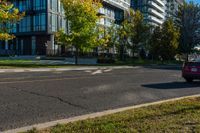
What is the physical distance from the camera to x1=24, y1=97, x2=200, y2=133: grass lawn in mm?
6664

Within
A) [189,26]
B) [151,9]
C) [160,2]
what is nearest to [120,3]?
[189,26]

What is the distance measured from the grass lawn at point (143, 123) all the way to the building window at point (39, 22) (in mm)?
53480

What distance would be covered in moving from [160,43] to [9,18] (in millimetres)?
31094

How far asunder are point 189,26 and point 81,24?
129 ft

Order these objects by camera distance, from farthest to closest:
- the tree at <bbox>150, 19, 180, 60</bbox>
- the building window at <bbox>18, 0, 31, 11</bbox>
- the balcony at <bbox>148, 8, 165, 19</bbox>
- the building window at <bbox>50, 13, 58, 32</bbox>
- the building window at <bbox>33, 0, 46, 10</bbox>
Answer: the balcony at <bbox>148, 8, 165, 19</bbox> < the building window at <bbox>18, 0, 31, 11</bbox> < the building window at <bbox>50, 13, 58, 32</bbox> < the building window at <bbox>33, 0, 46, 10</bbox> < the tree at <bbox>150, 19, 180, 60</bbox>

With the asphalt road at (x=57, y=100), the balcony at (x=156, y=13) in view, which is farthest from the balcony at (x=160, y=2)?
the asphalt road at (x=57, y=100)

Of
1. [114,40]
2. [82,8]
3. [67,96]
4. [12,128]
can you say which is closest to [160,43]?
[114,40]

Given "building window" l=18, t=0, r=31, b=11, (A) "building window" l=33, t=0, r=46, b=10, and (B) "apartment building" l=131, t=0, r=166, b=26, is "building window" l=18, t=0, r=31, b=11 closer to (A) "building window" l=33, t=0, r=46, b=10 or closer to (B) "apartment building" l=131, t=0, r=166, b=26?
(A) "building window" l=33, t=0, r=46, b=10

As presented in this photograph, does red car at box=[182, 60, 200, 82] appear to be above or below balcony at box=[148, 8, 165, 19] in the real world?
below

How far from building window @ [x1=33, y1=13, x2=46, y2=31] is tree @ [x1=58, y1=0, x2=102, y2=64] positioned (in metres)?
22.3

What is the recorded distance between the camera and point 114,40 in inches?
2189

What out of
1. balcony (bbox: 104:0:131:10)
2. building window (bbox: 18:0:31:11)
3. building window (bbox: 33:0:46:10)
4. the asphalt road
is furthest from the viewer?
balcony (bbox: 104:0:131:10)

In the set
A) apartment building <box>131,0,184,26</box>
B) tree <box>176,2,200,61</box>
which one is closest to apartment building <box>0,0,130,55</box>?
tree <box>176,2,200,61</box>

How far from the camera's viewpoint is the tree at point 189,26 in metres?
71.6
